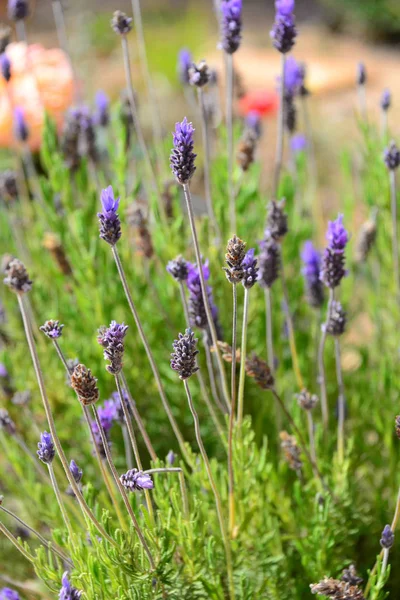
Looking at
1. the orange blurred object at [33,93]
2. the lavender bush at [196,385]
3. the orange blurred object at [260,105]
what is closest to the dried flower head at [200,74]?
the lavender bush at [196,385]

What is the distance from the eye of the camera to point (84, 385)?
1.89 ft

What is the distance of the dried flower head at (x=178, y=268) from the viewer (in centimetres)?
74

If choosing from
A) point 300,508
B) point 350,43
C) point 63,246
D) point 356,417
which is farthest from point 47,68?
point 350,43

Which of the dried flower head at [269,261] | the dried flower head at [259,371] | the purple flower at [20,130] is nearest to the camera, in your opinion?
the dried flower head at [259,371]

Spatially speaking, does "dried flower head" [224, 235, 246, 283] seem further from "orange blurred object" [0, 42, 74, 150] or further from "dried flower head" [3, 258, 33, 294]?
"orange blurred object" [0, 42, 74, 150]

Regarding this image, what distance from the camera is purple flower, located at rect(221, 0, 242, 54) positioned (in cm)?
84

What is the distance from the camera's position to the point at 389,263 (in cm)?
115

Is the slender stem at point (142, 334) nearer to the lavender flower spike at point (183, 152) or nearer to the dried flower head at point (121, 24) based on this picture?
the lavender flower spike at point (183, 152)

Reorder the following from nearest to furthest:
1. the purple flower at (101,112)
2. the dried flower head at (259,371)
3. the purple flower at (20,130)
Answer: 1. the dried flower head at (259,371)
2. the purple flower at (20,130)
3. the purple flower at (101,112)

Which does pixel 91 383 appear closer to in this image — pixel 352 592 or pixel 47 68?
pixel 352 592

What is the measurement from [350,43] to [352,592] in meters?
5.04

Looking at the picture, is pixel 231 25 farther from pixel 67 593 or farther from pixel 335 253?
pixel 67 593

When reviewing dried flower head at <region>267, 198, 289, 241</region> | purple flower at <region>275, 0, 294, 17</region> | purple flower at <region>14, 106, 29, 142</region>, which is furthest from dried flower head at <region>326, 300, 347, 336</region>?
purple flower at <region>14, 106, 29, 142</region>

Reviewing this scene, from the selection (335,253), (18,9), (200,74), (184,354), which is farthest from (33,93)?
(184,354)
